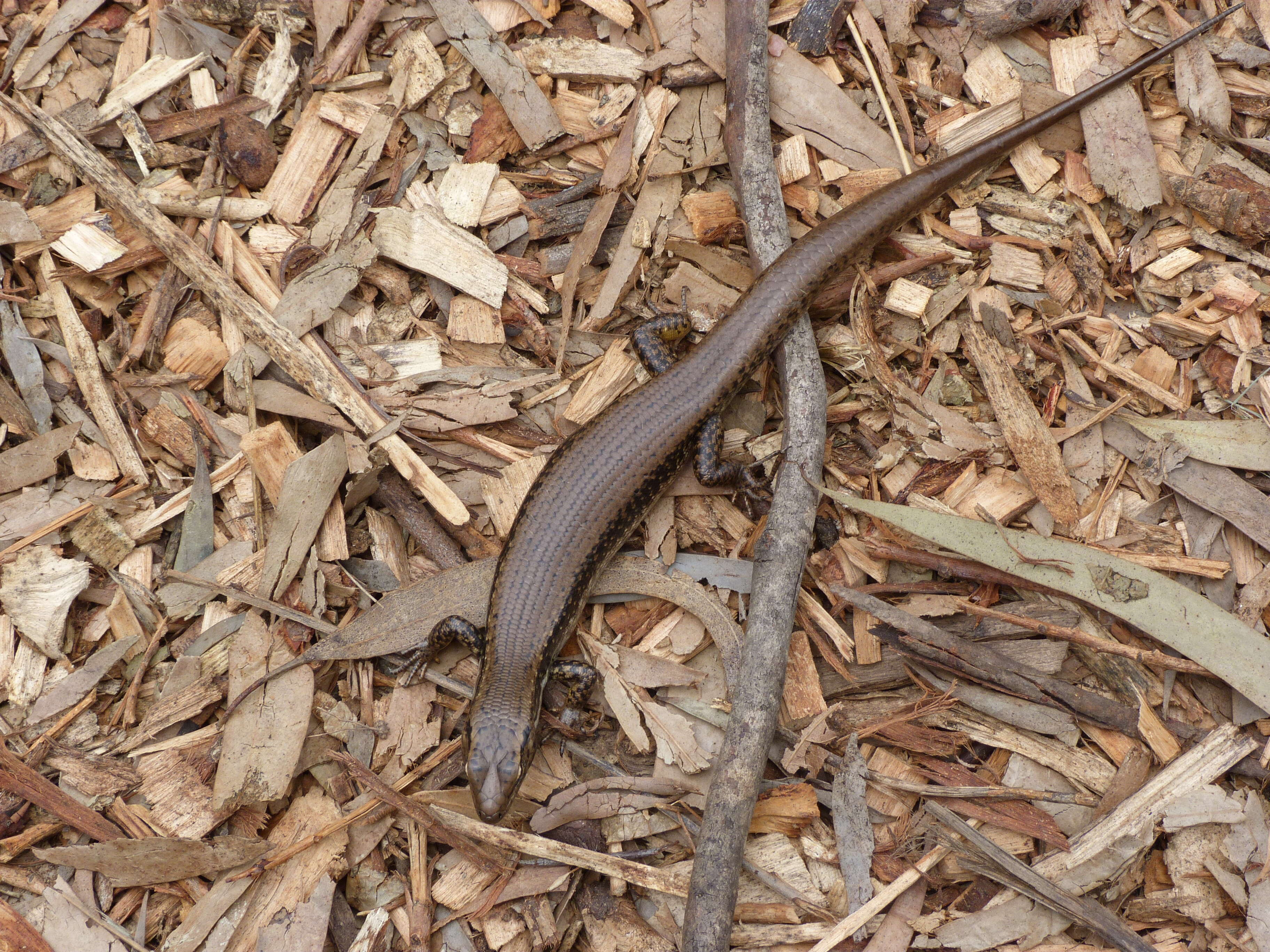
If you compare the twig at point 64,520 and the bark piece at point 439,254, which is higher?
the bark piece at point 439,254

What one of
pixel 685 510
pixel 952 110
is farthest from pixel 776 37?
pixel 685 510

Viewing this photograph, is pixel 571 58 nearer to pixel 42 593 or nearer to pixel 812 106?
pixel 812 106

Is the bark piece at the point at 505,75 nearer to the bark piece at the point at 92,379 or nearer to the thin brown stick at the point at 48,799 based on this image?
the bark piece at the point at 92,379

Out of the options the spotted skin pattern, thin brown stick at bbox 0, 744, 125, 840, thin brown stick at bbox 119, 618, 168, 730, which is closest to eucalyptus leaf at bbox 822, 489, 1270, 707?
the spotted skin pattern

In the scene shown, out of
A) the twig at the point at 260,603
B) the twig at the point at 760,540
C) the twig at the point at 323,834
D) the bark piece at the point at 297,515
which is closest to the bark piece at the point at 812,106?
the twig at the point at 760,540

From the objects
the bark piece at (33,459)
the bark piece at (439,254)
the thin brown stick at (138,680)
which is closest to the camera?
the thin brown stick at (138,680)

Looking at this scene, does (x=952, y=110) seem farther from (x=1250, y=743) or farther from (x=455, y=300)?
(x=1250, y=743)

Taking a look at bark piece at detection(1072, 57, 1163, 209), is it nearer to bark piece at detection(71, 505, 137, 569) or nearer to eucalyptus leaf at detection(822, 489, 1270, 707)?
eucalyptus leaf at detection(822, 489, 1270, 707)

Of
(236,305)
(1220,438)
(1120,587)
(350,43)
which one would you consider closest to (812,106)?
(350,43)
